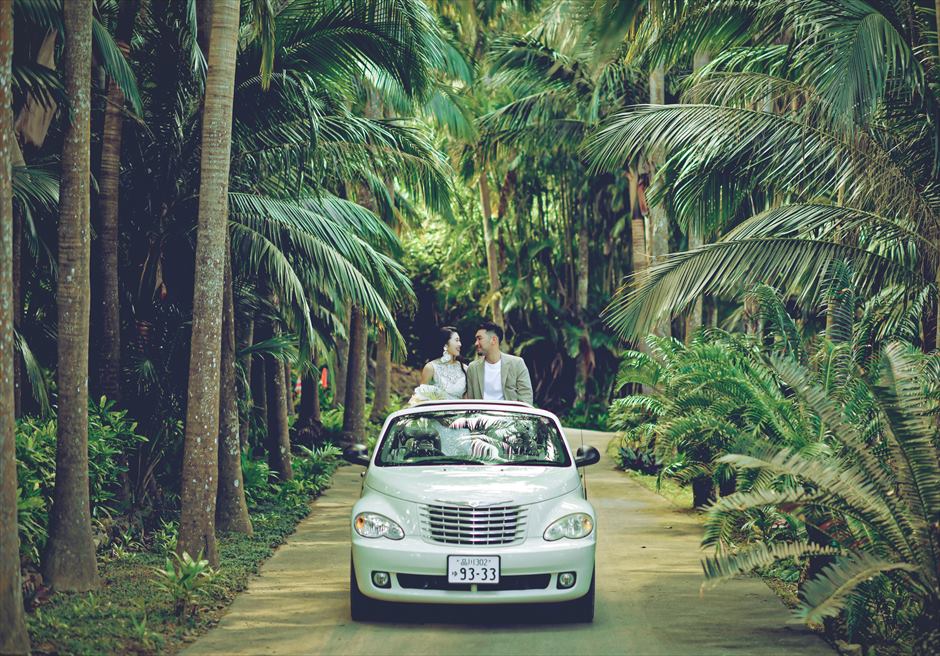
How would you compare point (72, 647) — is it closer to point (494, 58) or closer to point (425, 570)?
point (425, 570)

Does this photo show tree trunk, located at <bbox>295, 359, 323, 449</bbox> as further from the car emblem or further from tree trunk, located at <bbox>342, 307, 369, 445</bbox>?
the car emblem

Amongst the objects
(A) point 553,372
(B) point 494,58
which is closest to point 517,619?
(B) point 494,58

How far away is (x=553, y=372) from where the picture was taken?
34719 mm

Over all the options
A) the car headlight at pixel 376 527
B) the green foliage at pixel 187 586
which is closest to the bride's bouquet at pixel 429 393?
the green foliage at pixel 187 586

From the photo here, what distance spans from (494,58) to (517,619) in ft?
60.7

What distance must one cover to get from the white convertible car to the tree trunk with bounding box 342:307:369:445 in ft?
41.4

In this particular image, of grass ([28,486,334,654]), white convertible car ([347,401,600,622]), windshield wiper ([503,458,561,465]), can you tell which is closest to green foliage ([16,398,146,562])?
grass ([28,486,334,654])

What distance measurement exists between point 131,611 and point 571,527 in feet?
10.6

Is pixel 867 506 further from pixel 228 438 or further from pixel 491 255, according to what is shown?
pixel 491 255

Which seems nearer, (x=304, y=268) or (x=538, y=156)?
(x=304, y=268)

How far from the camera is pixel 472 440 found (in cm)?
853

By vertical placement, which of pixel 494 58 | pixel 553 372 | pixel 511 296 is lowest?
pixel 553 372

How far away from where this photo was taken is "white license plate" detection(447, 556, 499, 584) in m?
7.36

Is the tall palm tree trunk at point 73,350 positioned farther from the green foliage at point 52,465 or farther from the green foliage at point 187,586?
the green foliage at point 187,586
